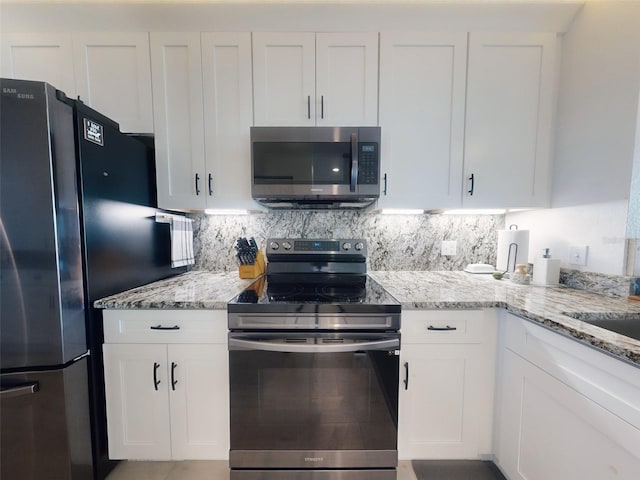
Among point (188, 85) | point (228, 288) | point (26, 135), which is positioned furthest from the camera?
point (188, 85)

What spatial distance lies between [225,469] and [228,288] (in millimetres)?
953

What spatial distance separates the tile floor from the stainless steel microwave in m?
1.50

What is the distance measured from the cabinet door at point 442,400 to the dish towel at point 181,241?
5.04 feet

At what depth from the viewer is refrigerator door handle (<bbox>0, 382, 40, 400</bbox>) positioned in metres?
1.01

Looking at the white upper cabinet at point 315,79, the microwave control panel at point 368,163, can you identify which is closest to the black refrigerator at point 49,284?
the white upper cabinet at point 315,79

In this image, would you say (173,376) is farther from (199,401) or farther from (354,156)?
(354,156)

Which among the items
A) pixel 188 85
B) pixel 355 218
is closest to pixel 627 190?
pixel 355 218

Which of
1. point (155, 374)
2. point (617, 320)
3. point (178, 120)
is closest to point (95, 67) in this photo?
point (178, 120)

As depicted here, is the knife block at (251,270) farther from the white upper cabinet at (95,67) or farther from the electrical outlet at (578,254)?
the electrical outlet at (578,254)

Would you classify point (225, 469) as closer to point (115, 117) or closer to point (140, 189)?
point (140, 189)

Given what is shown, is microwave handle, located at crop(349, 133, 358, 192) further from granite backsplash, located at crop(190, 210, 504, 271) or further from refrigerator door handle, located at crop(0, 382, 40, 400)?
refrigerator door handle, located at crop(0, 382, 40, 400)

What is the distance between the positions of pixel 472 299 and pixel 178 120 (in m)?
1.98

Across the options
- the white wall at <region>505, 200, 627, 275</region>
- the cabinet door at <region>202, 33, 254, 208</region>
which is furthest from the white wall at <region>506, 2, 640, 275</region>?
the cabinet door at <region>202, 33, 254, 208</region>

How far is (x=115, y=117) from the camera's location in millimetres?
1558
